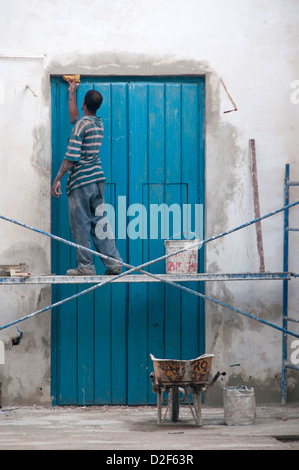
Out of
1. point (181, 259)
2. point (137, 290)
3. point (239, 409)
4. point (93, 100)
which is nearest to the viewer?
point (239, 409)

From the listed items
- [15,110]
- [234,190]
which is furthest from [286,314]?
[15,110]

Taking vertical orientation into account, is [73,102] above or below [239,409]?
above

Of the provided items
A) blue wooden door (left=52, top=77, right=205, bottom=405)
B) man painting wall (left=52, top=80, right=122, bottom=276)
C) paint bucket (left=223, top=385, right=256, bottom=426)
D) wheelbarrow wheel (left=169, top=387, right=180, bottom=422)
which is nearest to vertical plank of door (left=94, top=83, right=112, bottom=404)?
blue wooden door (left=52, top=77, right=205, bottom=405)

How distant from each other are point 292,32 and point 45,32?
2.76m

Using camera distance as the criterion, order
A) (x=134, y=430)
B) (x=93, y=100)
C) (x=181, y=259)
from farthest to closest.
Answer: (x=93, y=100) → (x=181, y=259) → (x=134, y=430)

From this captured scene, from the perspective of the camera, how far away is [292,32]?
8.50 metres

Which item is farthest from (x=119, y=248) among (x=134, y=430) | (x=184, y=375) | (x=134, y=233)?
(x=134, y=430)

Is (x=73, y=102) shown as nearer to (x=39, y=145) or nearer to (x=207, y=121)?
(x=39, y=145)

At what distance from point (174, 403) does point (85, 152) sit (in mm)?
2766

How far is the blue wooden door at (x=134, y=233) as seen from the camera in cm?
854

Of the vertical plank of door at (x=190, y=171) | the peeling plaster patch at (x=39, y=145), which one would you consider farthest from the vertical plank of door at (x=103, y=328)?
the vertical plank of door at (x=190, y=171)

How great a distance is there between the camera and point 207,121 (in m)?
8.51

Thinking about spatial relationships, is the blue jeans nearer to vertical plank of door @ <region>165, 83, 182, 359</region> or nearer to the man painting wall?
the man painting wall

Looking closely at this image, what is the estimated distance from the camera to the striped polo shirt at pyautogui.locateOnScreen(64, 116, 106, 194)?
25.9 feet
